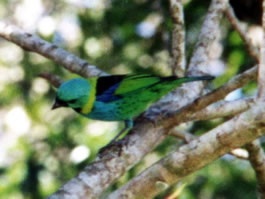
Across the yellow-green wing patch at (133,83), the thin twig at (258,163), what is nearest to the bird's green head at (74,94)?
the yellow-green wing patch at (133,83)

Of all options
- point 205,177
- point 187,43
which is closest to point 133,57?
point 187,43

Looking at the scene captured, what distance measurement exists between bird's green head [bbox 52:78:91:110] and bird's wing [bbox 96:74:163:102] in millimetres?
109

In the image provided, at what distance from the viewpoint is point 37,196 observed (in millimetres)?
3607

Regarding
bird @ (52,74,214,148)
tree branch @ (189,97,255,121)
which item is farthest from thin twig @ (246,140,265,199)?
bird @ (52,74,214,148)

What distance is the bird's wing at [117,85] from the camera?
125 inches

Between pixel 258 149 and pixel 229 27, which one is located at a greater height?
pixel 229 27

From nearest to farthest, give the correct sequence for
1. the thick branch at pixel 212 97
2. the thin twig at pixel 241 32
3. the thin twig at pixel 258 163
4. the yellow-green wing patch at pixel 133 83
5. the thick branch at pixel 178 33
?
the thick branch at pixel 212 97 → the thin twig at pixel 258 163 → the thick branch at pixel 178 33 → the yellow-green wing patch at pixel 133 83 → the thin twig at pixel 241 32

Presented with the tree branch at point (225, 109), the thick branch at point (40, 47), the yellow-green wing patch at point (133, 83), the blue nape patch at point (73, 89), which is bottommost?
the tree branch at point (225, 109)

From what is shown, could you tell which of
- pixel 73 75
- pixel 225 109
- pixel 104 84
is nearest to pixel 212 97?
pixel 225 109

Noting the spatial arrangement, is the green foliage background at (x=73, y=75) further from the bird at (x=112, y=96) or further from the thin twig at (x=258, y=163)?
the thin twig at (x=258, y=163)

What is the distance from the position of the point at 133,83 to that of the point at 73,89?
0.49 meters

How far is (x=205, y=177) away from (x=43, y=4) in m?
3.28

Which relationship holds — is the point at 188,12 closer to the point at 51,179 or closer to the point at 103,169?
the point at 51,179

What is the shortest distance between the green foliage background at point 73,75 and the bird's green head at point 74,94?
1.80 feet
